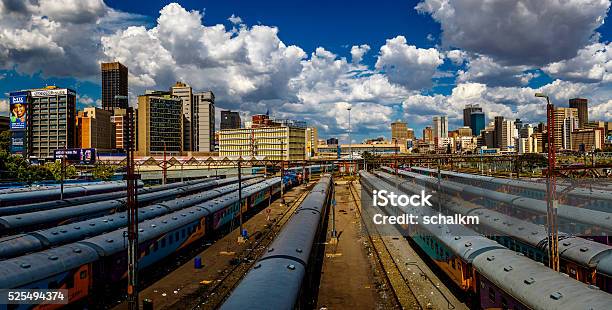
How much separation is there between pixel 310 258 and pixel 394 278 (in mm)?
7890

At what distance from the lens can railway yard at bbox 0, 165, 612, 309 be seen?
58.1 feet

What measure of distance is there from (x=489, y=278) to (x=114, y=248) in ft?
68.7

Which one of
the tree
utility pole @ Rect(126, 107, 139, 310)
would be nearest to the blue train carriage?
utility pole @ Rect(126, 107, 139, 310)

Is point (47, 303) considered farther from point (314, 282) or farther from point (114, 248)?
point (314, 282)

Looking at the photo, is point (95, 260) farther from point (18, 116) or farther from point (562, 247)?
point (18, 116)

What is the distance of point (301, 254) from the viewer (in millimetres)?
22031

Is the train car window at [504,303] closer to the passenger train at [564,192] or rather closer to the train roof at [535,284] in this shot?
the train roof at [535,284]

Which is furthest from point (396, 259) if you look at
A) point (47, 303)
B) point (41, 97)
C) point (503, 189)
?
point (41, 97)

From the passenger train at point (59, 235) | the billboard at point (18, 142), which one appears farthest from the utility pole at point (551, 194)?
the billboard at point (18, 142)

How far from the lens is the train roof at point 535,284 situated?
14.0m

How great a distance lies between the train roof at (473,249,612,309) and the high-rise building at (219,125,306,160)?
14454 centimetres

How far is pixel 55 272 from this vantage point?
19797mm

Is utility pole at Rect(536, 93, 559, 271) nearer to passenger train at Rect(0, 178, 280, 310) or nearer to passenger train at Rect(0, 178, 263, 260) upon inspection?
passenger train at Rect(0, 178, 280, 310)

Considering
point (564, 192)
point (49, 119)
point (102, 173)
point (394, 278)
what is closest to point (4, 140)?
point (102, 173)
